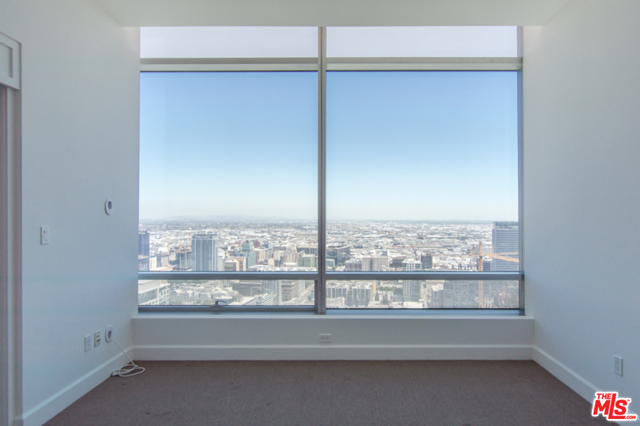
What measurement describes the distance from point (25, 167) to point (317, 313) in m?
2.48

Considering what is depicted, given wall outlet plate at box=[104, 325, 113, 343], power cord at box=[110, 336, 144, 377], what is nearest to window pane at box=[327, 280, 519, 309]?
power cord at box=[110, 336, 144, 377]

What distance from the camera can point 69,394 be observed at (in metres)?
2.34

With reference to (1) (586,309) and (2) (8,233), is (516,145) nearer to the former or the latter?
(1) (586,309)

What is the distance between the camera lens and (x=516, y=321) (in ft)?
10.0

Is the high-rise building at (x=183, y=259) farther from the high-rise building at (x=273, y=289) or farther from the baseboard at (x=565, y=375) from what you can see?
the baseboard at (x=565, y=375)

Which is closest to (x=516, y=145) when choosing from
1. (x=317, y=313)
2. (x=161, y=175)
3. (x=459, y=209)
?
(x=459, y=209)

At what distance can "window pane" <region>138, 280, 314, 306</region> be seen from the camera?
3256mm

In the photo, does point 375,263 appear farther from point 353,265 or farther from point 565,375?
point 565,375

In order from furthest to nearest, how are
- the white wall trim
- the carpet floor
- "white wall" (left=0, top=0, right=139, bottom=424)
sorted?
the carpet floor → "white wall" (left=0, top=0, right=139, bottom=424) → the white wall trim

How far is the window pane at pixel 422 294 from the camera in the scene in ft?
10.6

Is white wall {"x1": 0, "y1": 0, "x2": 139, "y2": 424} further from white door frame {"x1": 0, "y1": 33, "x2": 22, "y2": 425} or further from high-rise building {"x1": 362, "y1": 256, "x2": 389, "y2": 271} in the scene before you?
high-rise building {"x1": 362, "y1": 256, "x2": 389, "y2": 271}

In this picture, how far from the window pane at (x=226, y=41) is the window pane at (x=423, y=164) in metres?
0.53

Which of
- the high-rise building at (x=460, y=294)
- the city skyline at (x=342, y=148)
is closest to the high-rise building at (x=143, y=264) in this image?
the city skyline at (x=342, y=148)

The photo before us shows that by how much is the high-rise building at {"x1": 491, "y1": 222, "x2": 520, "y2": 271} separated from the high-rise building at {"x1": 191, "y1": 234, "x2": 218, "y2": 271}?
8.98ft
